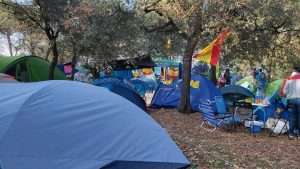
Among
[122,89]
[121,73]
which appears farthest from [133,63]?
[122,89]

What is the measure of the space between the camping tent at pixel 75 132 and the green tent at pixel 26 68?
9.59 meters

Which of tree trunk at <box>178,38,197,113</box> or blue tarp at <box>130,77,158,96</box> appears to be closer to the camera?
tree trunk at <box>178,38,197,113</box>

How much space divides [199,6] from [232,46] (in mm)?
2604

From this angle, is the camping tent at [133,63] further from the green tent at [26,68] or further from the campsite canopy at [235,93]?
the campsite canopy at [235,93]

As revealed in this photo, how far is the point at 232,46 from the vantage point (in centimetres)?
1254

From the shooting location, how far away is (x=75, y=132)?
4.00 metres

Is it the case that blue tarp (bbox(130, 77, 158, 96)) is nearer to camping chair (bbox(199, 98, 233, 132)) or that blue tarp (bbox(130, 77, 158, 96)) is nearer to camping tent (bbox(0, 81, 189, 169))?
camping chair (bbox(199, 98, 233, 132))

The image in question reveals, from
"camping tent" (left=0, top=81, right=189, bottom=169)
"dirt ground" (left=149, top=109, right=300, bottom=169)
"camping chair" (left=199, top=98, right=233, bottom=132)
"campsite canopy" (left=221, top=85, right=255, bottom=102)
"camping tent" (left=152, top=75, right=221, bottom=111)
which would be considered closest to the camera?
"camping tent" (left=0, top=81, right=189, bottom=169)

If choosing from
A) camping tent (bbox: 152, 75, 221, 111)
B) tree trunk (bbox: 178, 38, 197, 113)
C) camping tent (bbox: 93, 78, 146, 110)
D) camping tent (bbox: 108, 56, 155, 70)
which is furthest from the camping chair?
camping tent (bbox: 108, 56, 155, 70)

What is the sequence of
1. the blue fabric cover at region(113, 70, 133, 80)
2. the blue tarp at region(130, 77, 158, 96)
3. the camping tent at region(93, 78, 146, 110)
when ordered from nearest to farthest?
the camping tent at region(93, 78, 146, 110) → the blue fabric cover at region(113, 70, 133, 80) → the blue tarp at region(130, 77, 158, 96)

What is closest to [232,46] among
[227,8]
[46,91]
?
[227,8]

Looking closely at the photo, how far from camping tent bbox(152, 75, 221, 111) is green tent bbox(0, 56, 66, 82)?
344 centimetres

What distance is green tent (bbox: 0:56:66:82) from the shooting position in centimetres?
1383

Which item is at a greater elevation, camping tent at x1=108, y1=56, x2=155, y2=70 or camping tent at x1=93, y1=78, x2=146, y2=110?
camping tent at x1=108, y1=56, x2=155, y2=70
